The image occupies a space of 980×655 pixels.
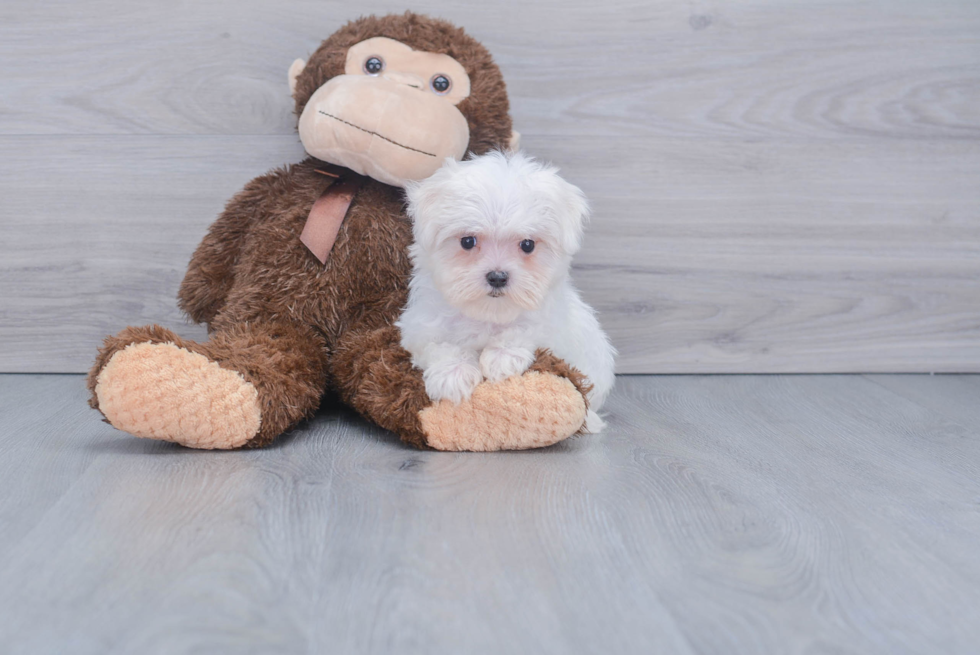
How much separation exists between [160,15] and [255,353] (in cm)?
71

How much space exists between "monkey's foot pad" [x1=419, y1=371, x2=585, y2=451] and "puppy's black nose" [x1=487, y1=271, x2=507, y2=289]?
12 cm

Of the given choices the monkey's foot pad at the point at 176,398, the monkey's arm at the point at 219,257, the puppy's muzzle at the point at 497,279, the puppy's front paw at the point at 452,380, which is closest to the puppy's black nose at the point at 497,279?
the puppy's muzzle at the point at 497,279

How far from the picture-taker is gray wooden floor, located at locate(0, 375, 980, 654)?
1.99 ft

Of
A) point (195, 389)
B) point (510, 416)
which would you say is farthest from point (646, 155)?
point (195, 389)

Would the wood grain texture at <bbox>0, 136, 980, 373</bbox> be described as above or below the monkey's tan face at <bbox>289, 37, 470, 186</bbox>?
below

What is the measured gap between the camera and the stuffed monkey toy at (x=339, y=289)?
0.97m

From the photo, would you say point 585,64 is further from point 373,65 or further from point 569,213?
point 569,213

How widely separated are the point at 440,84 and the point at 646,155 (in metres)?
0.45

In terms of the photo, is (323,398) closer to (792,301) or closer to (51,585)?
(51,585)

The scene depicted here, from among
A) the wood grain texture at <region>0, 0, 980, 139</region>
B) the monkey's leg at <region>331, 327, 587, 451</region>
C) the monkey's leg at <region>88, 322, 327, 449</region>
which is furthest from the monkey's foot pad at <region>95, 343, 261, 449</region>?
the wood grain texture at <region>0, 0, 980, 139</region>

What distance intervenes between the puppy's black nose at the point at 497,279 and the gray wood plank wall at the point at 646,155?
1.79 ft

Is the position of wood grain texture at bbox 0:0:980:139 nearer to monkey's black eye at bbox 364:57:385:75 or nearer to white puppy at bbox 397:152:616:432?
monkey's black eye at bbox 364:57:385:75

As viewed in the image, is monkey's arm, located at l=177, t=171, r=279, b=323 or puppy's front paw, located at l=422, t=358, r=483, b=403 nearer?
puppy's front paw, located at l=422, t=358, r=483, b=403

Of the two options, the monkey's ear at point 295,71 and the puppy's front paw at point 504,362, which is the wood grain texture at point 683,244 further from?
the puppy's front paw at point 504,362
